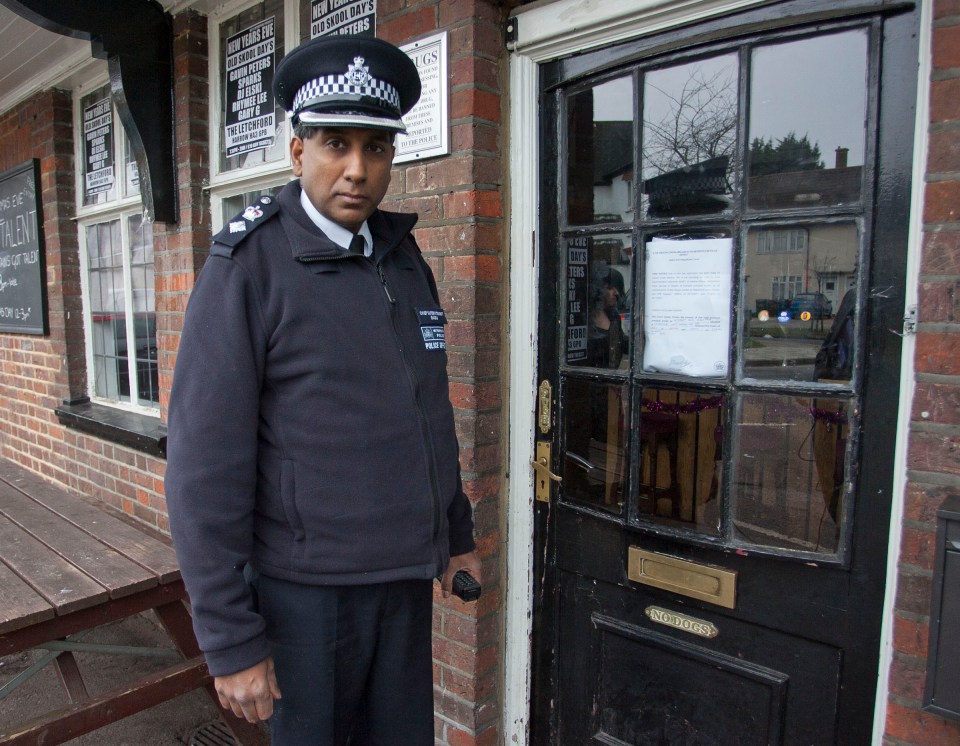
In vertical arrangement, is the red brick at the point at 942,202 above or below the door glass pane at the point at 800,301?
above

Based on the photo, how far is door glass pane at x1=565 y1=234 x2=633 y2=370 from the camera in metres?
2.03

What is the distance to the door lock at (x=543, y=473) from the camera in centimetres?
225

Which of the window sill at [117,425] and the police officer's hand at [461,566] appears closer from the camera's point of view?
the police officer's hand at [461,566]

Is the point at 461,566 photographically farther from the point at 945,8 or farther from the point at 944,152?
the point at 945,8

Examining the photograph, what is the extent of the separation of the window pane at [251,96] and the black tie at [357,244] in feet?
5.01

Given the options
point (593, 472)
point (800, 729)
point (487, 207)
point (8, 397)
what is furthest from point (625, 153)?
point (8, 397)

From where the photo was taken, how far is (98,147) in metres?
4.03

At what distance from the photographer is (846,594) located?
172 cm

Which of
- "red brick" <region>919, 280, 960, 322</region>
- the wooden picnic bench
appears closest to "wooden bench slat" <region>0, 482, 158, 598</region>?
the wooden picnic bench

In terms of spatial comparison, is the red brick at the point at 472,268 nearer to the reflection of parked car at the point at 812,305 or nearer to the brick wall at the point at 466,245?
the brick wall at the point at 466,245

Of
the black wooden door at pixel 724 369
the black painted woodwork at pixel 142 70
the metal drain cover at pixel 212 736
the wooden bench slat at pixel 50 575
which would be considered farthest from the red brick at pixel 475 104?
the metal drain cover at pixel 212 736

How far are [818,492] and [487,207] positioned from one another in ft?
4.03

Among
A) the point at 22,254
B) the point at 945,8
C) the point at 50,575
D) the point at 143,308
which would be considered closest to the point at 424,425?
the point at 945,8

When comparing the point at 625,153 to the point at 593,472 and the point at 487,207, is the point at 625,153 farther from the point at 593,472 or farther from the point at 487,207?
the point at 593,472
